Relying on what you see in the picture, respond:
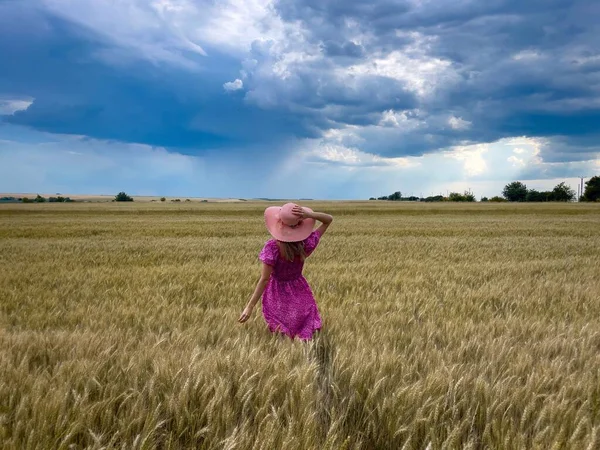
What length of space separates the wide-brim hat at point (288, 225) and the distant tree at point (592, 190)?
145 metres

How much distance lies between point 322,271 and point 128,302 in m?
4.08

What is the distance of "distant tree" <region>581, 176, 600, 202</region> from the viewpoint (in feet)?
399

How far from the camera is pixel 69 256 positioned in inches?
447

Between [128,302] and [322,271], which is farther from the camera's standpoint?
[322,271]

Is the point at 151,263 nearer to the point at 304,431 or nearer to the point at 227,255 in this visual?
the point at 227,255

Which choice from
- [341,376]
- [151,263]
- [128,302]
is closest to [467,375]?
[341,376]

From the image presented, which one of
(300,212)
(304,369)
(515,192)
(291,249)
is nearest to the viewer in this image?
(304,369)

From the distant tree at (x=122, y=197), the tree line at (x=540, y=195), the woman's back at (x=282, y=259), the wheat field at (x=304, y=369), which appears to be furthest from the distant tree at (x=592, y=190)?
the woman's back at (x=282, y=259)

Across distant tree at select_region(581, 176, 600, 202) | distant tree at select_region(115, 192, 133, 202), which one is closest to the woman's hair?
distant tree at select_region(115, 192, 133, 202)

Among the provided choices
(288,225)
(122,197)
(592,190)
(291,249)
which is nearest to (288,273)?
(291,249)

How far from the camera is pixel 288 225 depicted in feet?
13.3

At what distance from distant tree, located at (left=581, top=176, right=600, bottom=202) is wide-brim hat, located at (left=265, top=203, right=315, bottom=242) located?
14498cm

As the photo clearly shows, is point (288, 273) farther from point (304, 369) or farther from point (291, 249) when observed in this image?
point (304, 369)

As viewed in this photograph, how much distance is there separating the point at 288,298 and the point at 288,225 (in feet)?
2.70
